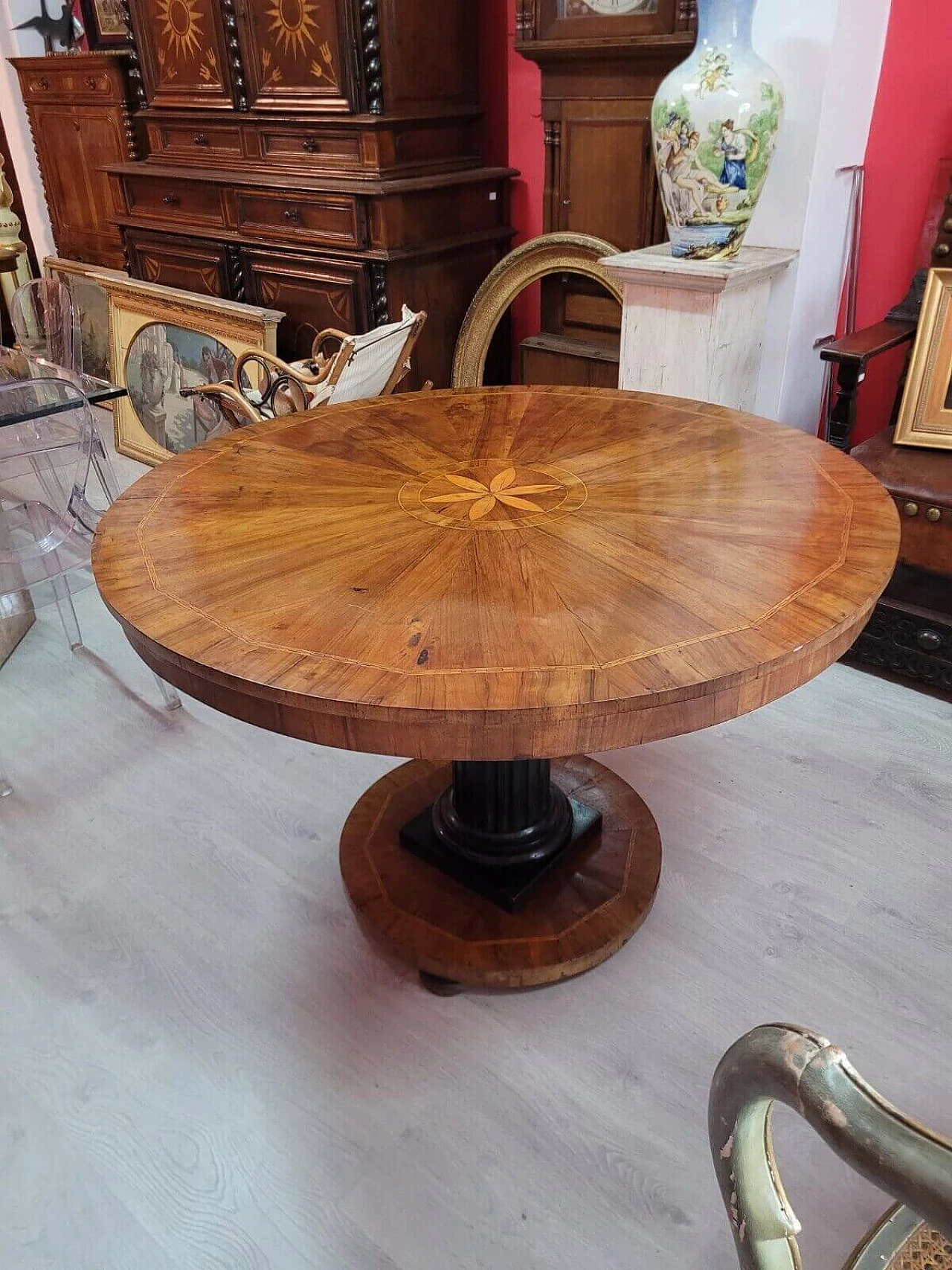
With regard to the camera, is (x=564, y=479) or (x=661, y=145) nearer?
(x=564, y=479)

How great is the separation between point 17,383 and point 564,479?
1542mm

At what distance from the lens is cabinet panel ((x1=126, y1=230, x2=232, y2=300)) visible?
131 inches

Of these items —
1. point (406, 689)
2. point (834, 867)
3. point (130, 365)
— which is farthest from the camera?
point (130, 365)

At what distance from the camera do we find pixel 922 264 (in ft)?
7.41

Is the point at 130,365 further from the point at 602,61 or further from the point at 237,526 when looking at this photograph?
the point at 237,526

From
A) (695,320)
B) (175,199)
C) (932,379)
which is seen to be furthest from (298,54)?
(932,379)

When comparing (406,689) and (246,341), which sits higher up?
(406,689)

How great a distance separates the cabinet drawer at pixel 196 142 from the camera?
313 centimetres

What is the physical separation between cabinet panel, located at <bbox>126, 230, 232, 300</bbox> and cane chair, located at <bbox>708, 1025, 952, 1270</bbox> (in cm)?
340

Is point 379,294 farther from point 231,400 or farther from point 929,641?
point 929,641

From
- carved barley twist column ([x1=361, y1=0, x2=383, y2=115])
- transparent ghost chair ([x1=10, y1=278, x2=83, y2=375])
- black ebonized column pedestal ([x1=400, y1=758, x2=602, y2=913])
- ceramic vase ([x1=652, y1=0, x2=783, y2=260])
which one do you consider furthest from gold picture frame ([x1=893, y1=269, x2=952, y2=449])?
transparent ghost chair ([x1=10, y1=278, x2=83, y2=375])

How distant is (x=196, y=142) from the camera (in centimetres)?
328

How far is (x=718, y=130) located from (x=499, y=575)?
5.00ft

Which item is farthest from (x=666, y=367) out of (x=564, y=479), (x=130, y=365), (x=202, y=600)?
(x=130, y=365)
